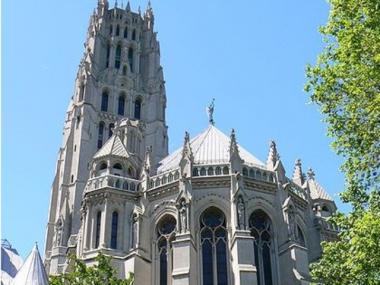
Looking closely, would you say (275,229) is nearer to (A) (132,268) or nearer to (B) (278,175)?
(B) (278,175)

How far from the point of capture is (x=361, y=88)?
1723 cm

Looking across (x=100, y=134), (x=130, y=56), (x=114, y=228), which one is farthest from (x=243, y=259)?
(x=130, y=56)

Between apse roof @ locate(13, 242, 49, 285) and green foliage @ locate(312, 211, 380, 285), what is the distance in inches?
444

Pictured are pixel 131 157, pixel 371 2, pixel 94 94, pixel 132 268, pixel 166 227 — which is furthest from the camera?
pixel 94 94

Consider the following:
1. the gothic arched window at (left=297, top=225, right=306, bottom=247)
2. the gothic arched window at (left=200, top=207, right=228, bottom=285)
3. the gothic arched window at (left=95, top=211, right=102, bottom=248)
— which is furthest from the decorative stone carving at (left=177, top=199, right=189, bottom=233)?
the gothic arched window at (left=297, top=225, right=306, bottom=247)

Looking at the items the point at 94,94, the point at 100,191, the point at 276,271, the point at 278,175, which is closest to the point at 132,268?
the point at 100,191

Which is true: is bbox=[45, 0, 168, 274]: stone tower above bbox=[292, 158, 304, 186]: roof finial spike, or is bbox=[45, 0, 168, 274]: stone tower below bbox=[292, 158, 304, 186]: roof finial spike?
above

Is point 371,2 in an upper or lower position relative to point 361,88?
upper

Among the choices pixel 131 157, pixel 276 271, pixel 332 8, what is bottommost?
pixel 276 271

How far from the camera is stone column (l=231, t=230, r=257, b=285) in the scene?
29297 millimetres

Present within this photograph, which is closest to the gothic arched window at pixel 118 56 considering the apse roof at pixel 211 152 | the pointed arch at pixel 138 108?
the pointed arch at pixel 138 108

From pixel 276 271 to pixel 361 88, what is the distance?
17177mm

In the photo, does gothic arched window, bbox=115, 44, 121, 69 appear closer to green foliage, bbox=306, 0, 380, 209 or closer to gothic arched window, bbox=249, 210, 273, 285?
gothic arched window, bbox=249, 210, 273, 285

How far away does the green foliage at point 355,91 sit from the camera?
55.8 feet
